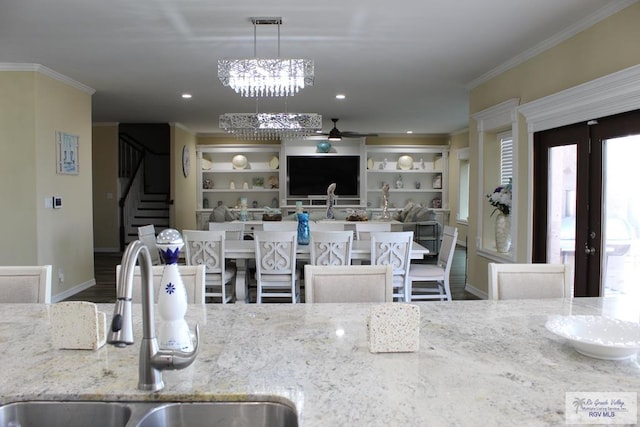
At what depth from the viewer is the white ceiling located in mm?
3229

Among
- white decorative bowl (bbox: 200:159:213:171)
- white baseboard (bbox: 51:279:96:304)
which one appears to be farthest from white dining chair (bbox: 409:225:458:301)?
white decorative bowl (bbox: 200:159:213:171)

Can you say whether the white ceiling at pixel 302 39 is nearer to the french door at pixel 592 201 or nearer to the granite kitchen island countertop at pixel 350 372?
the french door at pixel 592 201

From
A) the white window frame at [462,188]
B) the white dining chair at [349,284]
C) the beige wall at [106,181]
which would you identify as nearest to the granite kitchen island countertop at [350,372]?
the white dining chair at [349,284]

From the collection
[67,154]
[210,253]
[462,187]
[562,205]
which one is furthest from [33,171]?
[462,187]

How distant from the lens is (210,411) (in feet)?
3.38

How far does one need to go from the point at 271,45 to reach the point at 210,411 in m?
3.69

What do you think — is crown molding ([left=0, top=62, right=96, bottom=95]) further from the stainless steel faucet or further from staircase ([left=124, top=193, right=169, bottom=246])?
the stainless steel faucet

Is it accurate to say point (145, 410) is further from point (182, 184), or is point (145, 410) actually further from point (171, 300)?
point (182, 184)

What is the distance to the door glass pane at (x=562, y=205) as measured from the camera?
384cm

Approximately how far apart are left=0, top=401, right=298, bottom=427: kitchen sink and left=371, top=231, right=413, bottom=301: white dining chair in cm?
280

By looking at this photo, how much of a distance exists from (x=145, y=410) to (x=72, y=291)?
535 centimetres

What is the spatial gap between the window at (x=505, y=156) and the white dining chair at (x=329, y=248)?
2.50 meters

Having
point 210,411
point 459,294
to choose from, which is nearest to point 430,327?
point 210,411

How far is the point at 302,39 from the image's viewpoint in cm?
392
